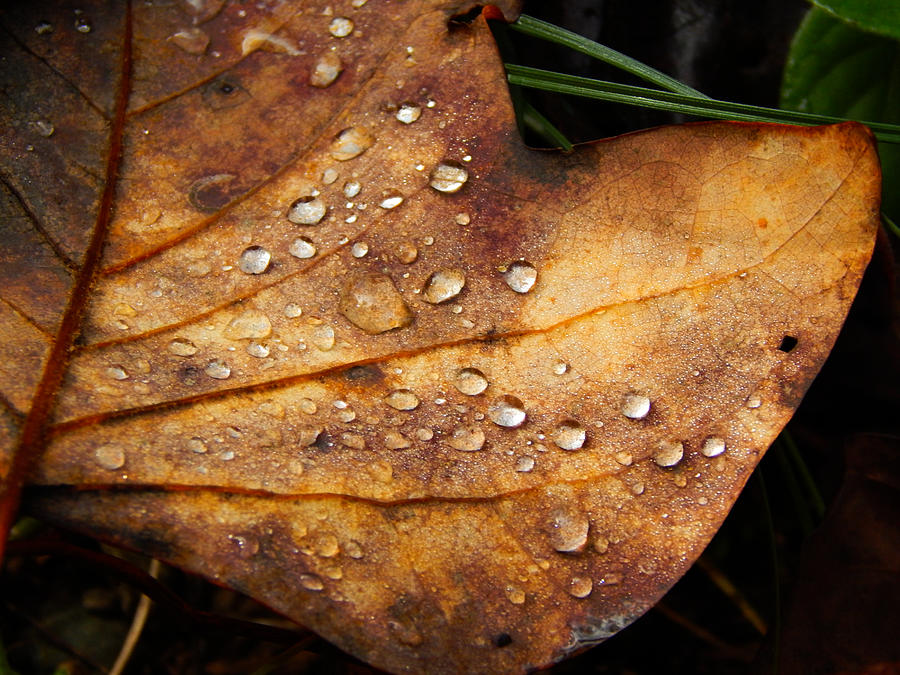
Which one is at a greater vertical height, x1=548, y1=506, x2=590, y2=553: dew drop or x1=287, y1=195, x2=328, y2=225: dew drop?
x1=287, y1=195, x2=328, y2=225: dew drop

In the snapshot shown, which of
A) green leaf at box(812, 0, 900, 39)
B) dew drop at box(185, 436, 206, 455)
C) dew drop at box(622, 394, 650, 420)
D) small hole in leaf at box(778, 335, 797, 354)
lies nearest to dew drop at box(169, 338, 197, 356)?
dew drop at box(185, 436, 206, 455)

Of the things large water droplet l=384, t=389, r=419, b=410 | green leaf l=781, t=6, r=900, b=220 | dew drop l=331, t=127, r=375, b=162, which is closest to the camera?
large water droplet l=384, t=389, r=419, b=410

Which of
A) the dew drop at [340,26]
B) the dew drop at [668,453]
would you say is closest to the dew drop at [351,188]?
the dew drop at [340,26]

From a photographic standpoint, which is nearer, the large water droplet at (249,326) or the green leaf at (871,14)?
the large water droplet at (249,326)

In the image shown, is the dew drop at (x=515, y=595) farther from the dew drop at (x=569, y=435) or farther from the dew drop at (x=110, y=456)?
the dew drop at (x=110, y=456)

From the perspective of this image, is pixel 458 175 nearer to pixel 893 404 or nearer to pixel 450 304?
pixel 450 304

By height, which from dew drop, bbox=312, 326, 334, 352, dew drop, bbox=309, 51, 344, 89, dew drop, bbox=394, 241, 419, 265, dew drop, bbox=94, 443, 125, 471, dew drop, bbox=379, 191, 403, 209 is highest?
dew drop, bbox=309, 51, 344, 89

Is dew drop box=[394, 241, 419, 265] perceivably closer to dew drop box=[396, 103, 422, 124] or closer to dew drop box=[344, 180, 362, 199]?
dew drop box=[344, 180, 362, 199]

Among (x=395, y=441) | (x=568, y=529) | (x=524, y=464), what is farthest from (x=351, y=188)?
(x=568, y=529)
